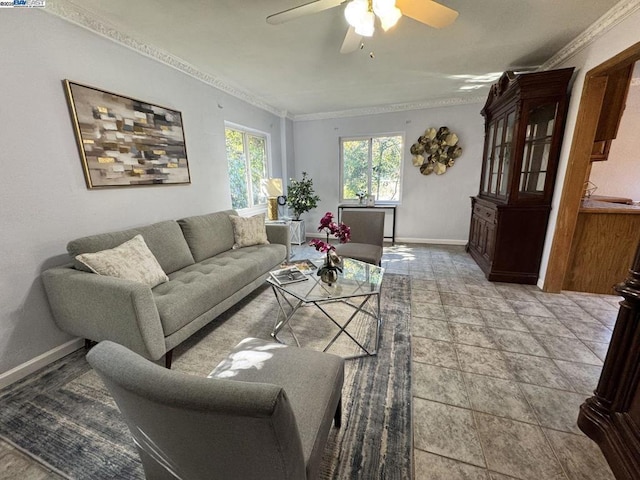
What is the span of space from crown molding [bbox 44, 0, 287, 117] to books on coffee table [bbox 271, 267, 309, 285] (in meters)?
2.35

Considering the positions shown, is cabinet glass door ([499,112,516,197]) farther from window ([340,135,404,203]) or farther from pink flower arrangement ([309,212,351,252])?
pink flower arrangement ([309,212,351,252])

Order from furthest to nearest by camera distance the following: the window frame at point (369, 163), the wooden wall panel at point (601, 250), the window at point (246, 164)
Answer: the window frame at point (369, 163) < the window at point (246, 164) < the wooden wall panel at point (601, 250)

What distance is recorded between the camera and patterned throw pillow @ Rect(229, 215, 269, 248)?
3135 mm

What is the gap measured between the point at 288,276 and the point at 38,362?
5.85 ft

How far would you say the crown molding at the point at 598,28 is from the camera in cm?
191

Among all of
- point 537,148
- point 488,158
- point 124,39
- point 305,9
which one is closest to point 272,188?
point 124,39

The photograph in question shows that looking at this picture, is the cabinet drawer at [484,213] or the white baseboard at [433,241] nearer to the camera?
the cabinet drawer at [484,213]

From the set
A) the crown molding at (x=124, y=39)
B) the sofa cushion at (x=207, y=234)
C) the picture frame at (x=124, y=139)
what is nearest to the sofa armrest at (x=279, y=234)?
the sofa cushion at (x=207, y=234)

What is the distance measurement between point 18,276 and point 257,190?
3137 mm

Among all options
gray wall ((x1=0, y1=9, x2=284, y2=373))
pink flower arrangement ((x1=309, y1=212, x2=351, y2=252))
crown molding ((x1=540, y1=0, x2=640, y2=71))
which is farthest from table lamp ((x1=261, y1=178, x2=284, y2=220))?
crown molding ((x1=540, y1=0, x2=640, y2=71))

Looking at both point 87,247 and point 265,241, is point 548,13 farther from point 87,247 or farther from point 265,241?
point 87,247

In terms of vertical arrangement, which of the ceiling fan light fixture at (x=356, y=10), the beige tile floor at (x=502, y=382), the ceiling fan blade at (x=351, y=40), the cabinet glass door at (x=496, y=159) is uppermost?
the ceiling fan blade at (x=351, y=40)

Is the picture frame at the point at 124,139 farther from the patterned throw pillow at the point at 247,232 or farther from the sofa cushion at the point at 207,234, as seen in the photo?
the patterned throw pillow at the point at 247,232

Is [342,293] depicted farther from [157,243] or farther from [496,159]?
[496,159]
